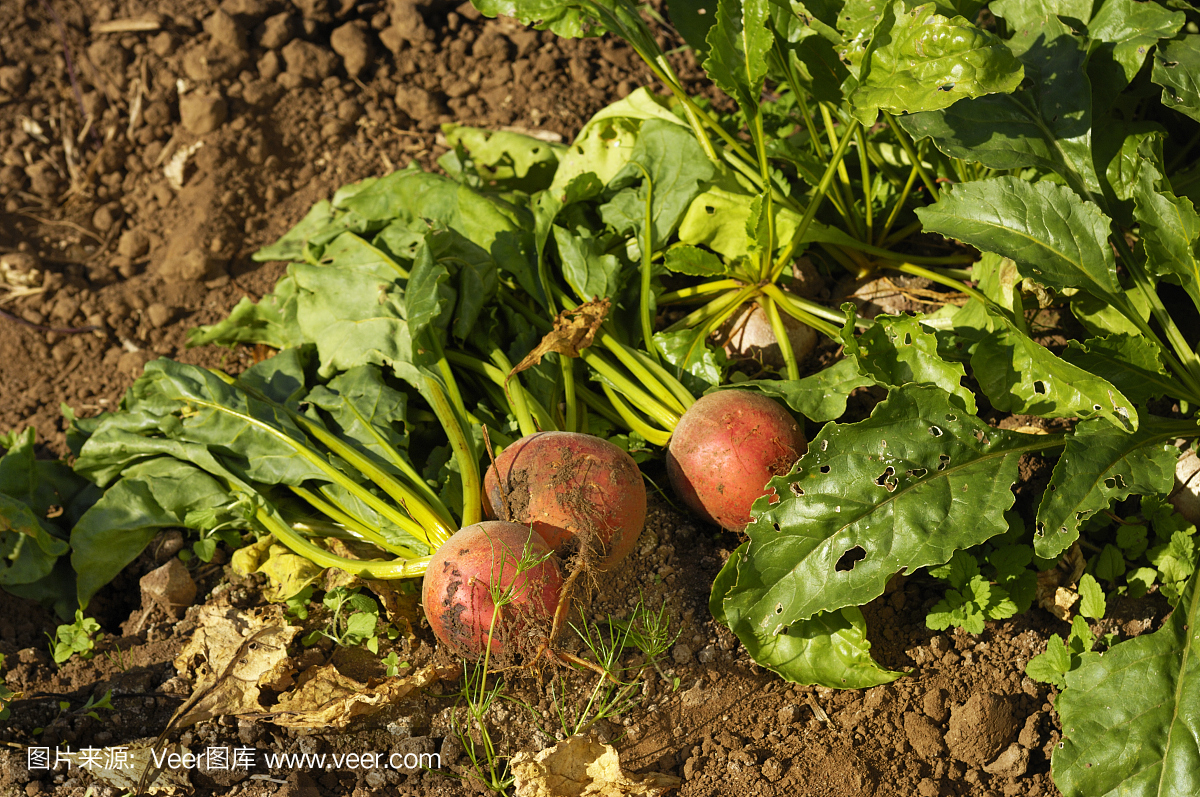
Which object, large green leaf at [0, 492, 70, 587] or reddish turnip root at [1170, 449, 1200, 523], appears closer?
reddish turnip root at [1170, 449, 1200, 523]

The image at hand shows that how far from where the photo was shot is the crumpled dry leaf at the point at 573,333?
8.75 ft

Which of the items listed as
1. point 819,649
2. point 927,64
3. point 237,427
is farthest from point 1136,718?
point 237,427

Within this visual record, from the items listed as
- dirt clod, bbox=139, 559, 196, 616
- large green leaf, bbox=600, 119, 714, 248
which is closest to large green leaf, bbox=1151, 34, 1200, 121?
large green leaf, bbox=600, 119, 714, 248

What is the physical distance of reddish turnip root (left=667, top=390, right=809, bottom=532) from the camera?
251 centimetres

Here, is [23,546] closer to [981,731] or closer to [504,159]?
[504,159]

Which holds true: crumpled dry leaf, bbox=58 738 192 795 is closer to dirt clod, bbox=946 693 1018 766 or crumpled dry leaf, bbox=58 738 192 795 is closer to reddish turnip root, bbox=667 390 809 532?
reddish turnip root, bbox=667 390 809 532

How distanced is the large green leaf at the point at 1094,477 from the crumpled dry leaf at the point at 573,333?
1.35m

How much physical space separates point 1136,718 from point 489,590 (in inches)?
64.1

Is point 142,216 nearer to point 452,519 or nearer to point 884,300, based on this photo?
point 452,519

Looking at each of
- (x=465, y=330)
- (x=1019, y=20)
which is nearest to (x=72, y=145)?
(x=465, y=330)

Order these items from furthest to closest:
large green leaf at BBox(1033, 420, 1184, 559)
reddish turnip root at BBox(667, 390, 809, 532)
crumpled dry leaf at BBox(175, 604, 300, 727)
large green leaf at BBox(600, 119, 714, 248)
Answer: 1. large green leaf at BBox(600, 119, 714, 248)
2. reddish turnip root at BBox(667, 390, 809, 532)
3. crumpled dry leaf at BBox(175, 604, 300, 727)
4. large green leaf at BBox(1033, 420, 1184, 559)

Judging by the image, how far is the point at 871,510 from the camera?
227 cm

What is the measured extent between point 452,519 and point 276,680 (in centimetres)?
66

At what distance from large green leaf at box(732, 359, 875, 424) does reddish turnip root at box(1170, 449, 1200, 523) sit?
0.97 m
